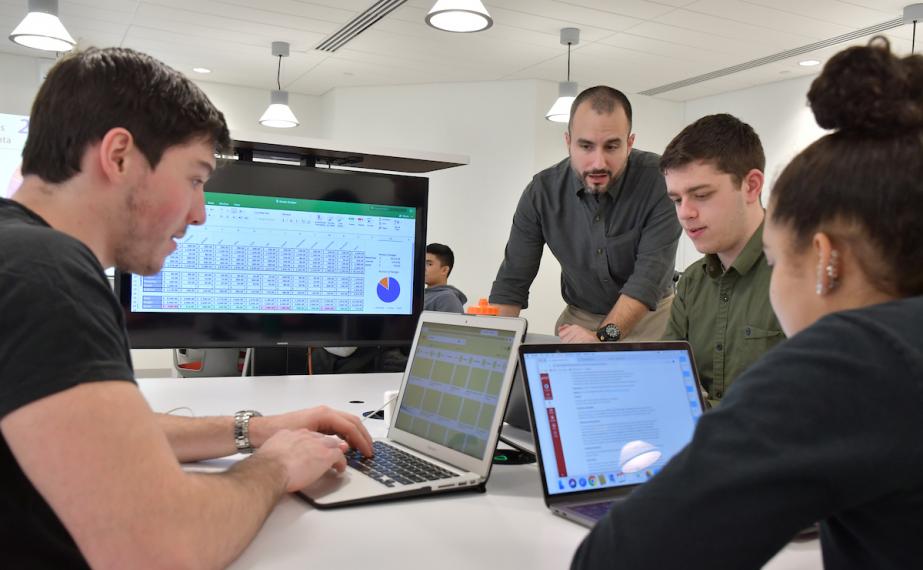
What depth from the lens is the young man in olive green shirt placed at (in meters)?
1.71

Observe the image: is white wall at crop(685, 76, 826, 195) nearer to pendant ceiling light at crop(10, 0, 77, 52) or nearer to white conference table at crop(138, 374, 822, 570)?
pendant ceiling light at crop(10, 0, 77, 52)

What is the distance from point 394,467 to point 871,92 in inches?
33.5

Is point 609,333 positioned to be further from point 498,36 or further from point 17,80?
point 17,80

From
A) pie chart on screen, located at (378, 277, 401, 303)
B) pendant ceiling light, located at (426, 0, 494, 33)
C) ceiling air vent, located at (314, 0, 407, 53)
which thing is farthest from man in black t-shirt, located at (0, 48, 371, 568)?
ceiling air vent, located at (314, 0, 407, 53)

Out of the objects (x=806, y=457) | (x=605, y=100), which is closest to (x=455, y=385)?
(x=806, y=457)

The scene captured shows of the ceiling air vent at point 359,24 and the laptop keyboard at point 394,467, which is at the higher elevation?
the ceiling air vent at point 359,24

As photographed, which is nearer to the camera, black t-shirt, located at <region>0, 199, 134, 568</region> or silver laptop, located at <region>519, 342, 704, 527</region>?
black t-shirt, located at <region>0, 199, 134, 568</region>

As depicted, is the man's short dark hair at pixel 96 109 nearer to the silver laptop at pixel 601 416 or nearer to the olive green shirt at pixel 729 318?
the silver laptop at pixel 601 416

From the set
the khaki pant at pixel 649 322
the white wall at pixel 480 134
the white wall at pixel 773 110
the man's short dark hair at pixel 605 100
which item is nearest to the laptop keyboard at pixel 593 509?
the khaki pant at pixel 649 322

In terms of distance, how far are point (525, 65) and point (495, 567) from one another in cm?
575

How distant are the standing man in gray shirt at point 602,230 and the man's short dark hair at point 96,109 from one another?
1560mm

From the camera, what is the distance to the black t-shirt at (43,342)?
0.68 metres

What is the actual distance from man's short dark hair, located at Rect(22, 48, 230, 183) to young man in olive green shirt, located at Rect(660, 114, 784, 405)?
1.29 metres

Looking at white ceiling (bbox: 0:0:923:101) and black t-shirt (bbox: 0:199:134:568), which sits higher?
white ceiling (bbox: 0:0:923:101)
